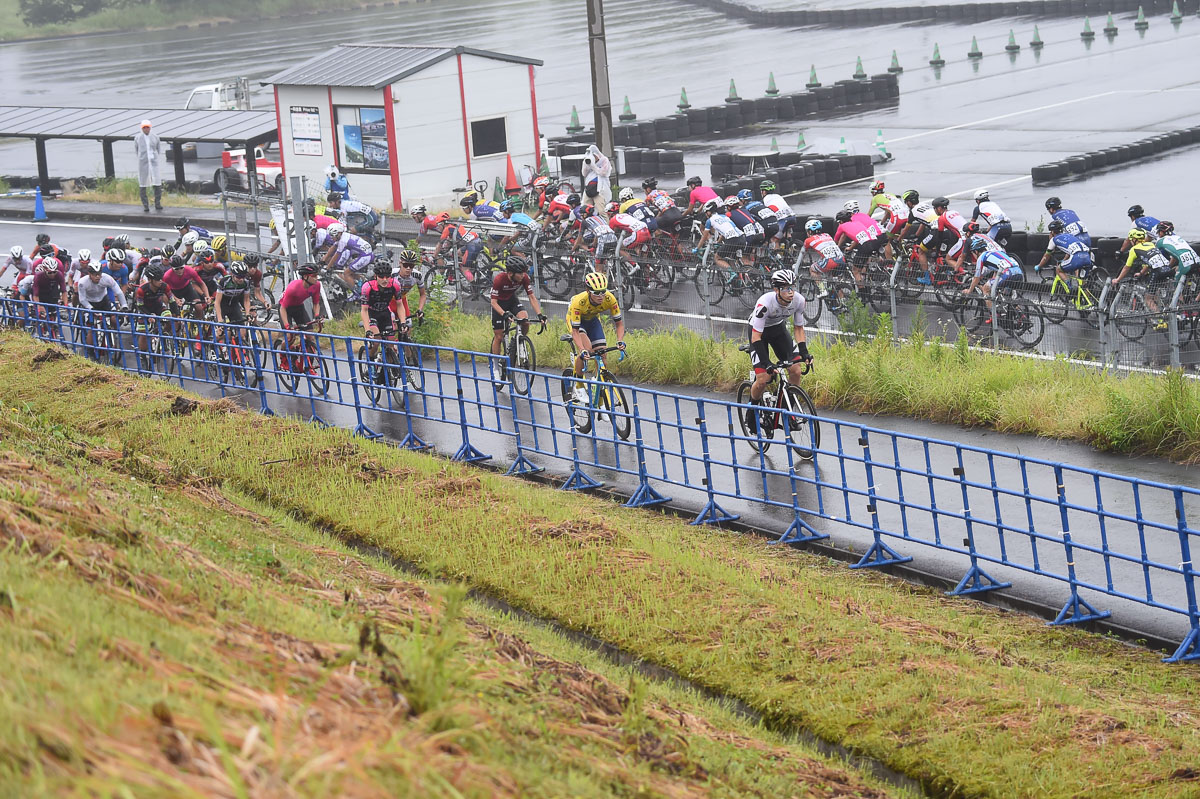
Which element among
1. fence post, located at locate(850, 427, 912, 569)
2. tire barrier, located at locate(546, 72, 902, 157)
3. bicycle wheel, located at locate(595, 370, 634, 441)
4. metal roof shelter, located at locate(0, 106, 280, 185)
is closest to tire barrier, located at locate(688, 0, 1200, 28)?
tire barrier, located at locate(546, 72, 902, 157)

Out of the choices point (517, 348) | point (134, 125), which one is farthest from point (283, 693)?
point (134, 125)

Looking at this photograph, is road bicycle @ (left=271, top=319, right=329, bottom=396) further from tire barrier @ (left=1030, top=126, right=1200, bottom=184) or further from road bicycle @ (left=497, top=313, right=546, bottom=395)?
tire barrier @ (left=1030, top=126, right=1200, bottom=184)

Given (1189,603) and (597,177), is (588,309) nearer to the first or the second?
(1189,603)

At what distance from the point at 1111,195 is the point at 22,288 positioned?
21.2 m

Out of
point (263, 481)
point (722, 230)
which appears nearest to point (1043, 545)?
point (263, 481)

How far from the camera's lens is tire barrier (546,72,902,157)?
1560 inches

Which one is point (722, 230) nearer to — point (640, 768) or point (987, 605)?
point (987, 605)

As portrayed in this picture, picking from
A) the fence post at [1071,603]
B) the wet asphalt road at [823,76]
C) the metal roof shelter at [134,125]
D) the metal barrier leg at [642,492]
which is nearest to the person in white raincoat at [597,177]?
the wet asphalt road at [823,76]

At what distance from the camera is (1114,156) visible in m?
31.1

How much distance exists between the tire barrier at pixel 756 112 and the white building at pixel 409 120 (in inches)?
207

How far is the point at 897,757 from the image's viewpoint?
7.68 m

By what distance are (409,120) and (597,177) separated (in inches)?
243

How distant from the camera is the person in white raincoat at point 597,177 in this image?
88.7ft

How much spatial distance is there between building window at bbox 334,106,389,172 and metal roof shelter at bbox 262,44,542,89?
668 millimetres
